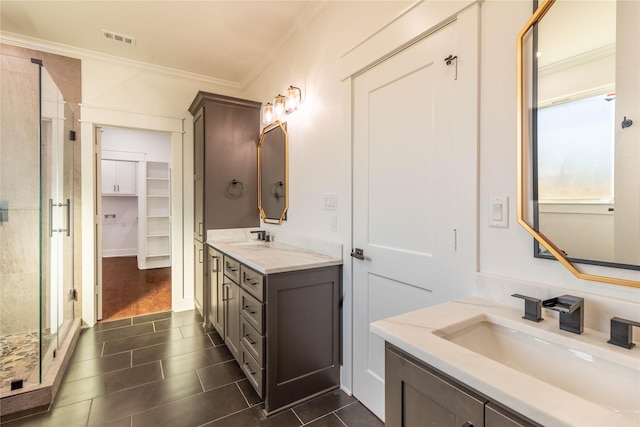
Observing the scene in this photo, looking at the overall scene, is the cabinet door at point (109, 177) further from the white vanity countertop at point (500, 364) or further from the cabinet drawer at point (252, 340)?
the white vanity countertop at point (500, 364)

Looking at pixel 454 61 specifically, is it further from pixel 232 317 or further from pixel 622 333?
pixel 232 317

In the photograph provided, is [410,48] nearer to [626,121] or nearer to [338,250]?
[626,121]

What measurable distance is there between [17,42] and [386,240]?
3860 mm

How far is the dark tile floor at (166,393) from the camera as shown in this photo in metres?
1.72

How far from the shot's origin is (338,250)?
2047 mm

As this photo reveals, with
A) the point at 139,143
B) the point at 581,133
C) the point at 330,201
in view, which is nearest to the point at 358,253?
the point at 330,201

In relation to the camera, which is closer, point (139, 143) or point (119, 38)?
point (119, 38)

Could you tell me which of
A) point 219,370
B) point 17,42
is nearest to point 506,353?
point 219,370

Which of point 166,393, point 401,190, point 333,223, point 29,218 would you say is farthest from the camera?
point 29,218

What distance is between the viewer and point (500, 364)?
690 millimetres

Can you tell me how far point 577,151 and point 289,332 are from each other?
5.43ft

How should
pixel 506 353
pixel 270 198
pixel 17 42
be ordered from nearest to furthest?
pixel 506 353 → pixel 17 42 → pixel 270 198

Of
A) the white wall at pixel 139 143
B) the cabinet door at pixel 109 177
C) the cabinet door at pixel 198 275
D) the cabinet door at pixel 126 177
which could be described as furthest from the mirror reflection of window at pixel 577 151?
the cabinet door at pixel 109 177

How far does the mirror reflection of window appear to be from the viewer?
88 centimetres
